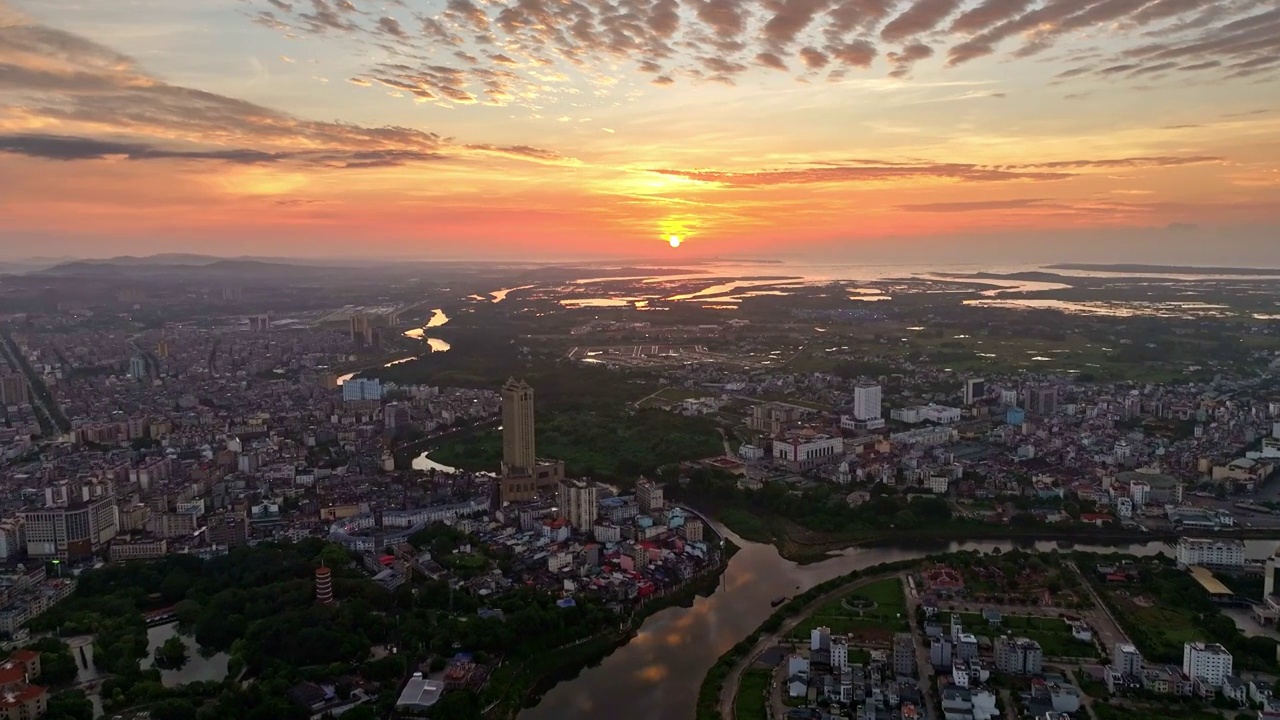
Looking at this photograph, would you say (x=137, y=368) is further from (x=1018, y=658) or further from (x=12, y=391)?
(x=1018, y=658)

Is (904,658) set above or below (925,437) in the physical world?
above

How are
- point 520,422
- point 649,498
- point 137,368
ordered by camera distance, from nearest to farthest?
point 649,498 → point 520,422 → point 137,368

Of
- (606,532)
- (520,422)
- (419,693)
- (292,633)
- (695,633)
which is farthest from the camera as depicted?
(520,422)

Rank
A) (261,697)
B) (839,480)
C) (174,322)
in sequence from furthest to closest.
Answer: (174,322), (839,480), (261,697)

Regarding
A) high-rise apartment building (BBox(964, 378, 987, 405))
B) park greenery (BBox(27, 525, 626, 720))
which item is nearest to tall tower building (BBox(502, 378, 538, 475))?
park greenery (BBox(27, 525, 626, 720))

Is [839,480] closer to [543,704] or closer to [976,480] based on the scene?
[976,480]

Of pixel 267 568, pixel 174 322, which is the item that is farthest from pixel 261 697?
pixel 174 322

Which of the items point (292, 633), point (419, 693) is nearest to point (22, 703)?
point (292, 633)

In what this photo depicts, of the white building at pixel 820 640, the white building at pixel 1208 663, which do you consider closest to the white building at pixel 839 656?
the white building at pixel 820 640
